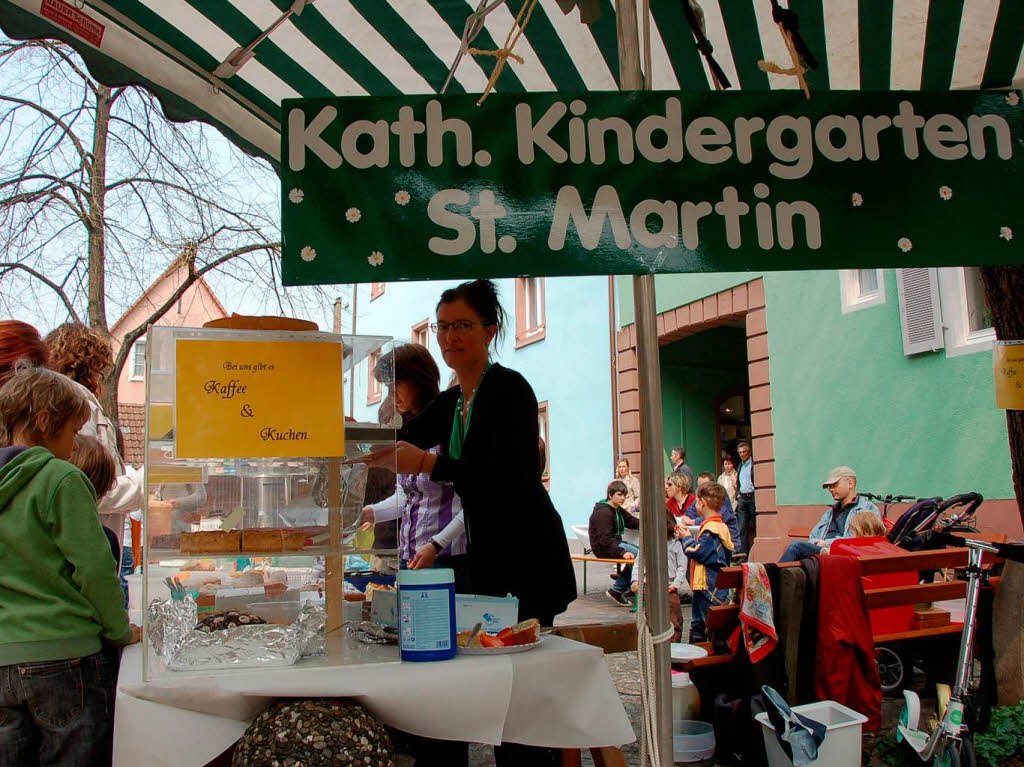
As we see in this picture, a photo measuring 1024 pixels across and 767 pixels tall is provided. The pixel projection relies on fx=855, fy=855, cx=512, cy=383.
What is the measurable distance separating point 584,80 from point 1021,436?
2.23 metres

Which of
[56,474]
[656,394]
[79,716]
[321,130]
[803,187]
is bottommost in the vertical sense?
[79,716]

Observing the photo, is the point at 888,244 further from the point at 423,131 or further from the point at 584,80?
the point at 584,80

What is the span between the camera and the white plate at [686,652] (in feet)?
Result: 12.5

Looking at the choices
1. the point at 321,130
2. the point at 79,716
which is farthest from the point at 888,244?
the point at 79,716

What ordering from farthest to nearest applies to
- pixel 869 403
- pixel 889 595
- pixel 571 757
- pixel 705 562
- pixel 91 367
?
pixel 869 403
pixel 705 562
pixel 889 595
pixel 91 367
pixel 571 757

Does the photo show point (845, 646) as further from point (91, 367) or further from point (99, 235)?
point (99, 235)

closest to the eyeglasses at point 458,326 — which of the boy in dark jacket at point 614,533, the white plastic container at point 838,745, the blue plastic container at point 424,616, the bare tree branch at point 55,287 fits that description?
the blue plastic container at point 424,616

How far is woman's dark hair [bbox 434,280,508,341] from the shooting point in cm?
252

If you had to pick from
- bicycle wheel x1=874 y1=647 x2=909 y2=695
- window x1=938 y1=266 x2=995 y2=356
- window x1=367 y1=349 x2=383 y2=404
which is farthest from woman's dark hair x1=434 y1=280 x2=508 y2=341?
window x1=938 y1=266 x2=995 y2=356

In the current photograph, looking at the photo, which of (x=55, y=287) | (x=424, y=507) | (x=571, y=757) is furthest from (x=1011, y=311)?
(x=55, y=287)

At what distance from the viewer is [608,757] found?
2104 millimetres

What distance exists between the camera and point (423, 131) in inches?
75.0

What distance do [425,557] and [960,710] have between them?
201cm

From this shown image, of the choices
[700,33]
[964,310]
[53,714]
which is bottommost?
[53,714]
